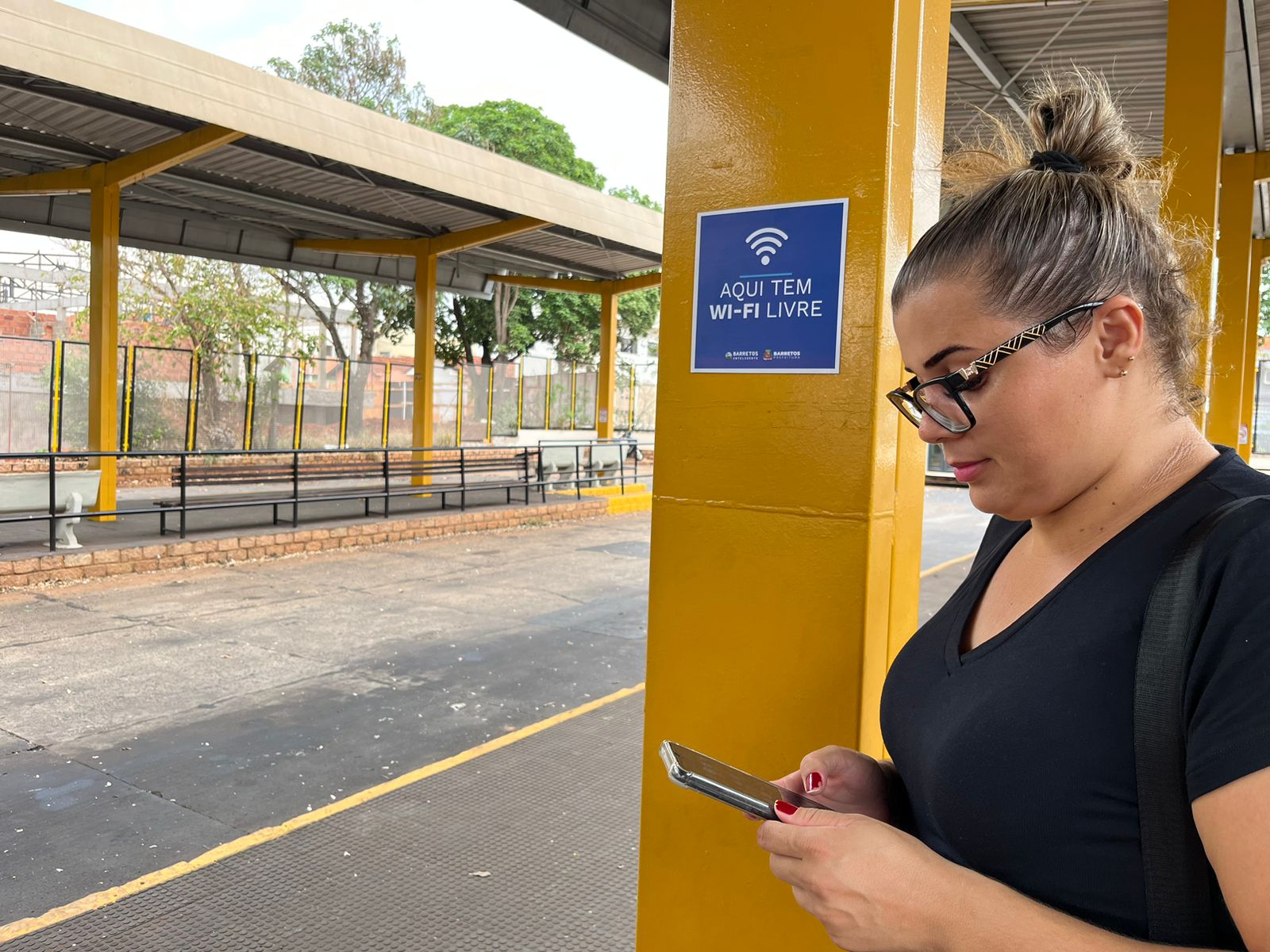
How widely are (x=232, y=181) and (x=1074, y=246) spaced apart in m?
13.1

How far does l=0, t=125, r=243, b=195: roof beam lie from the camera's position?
9.64m

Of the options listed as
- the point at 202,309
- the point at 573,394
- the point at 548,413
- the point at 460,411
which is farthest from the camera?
the point at 573,394

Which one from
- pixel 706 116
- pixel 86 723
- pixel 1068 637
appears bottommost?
pixel 86 723

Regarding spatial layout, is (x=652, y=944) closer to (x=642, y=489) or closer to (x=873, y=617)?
(x=873, y=617)

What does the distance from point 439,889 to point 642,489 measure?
46.9 ft

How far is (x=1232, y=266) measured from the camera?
44.2 feet

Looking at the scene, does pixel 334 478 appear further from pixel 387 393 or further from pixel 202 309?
pixel 202 309

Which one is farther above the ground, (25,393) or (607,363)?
(607,363)

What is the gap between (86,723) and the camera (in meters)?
4.98

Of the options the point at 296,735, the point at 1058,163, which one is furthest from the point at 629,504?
the point at 1058,163

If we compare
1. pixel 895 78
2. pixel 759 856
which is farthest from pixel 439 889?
pixel 895 78

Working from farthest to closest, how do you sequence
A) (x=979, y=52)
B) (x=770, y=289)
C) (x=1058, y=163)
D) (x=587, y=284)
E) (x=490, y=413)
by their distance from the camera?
(x=490, y=413) → (x=587, y=284) → (x=979, y=52) → (x=770, y=289) → (x=1058, y=163)

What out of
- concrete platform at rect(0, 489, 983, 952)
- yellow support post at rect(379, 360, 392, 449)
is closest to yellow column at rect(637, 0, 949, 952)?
concrete platform at rect(0, 489, 983, 952)

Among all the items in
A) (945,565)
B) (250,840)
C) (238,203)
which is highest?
(238,203)
